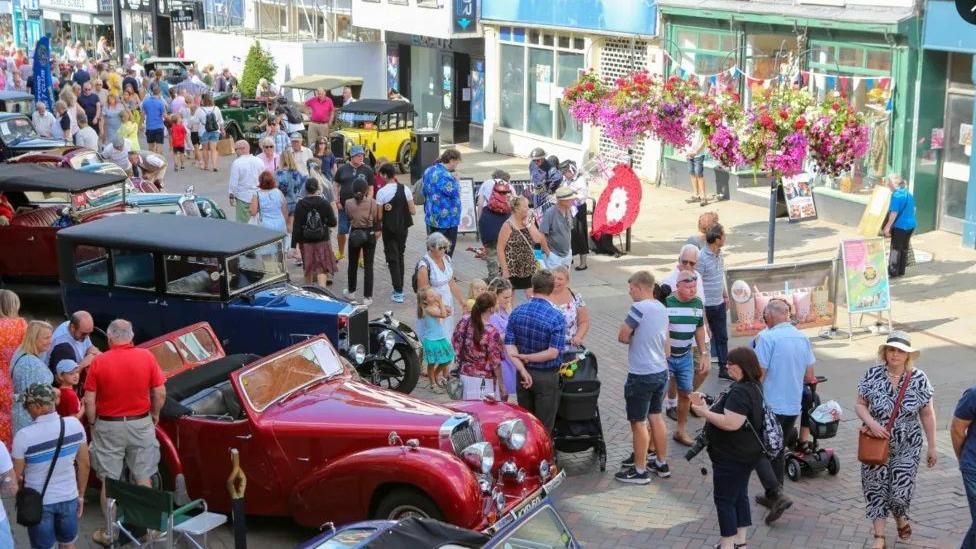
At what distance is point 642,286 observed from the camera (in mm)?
9867

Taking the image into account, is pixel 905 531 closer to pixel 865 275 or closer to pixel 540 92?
pixel 865 275

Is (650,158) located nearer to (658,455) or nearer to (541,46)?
(541,46)

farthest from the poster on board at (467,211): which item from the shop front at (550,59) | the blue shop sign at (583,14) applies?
the blue shop sign at (583,14)

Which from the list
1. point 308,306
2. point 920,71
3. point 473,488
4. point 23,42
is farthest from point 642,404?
point 23,42

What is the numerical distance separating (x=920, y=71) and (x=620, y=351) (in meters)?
7.56

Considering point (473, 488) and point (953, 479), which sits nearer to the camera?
point (473, 488)

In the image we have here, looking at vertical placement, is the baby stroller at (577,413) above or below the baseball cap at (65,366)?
below

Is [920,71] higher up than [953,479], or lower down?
higher up

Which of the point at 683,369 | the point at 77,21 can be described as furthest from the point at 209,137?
the point at 77,21

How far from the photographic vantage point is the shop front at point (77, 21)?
5550cm

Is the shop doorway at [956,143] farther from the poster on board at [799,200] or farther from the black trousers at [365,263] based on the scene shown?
the black trousers at [365,263]

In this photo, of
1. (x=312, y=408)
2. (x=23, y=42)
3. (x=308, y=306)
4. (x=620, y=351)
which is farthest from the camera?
(x=23, y=42)

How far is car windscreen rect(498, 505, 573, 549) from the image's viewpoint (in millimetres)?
6289

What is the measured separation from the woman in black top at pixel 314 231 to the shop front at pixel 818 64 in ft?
18.5
